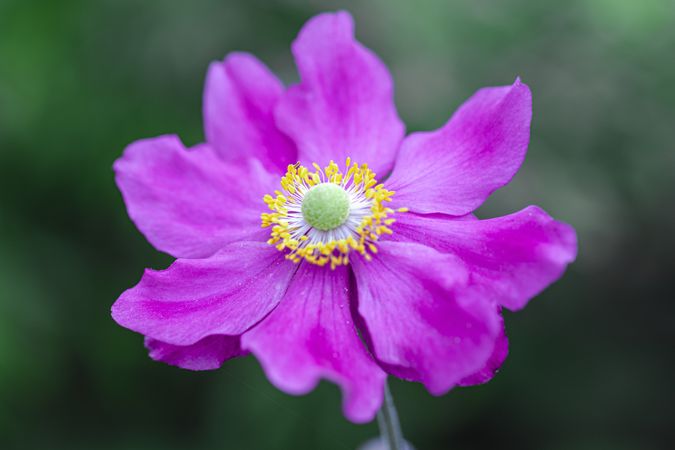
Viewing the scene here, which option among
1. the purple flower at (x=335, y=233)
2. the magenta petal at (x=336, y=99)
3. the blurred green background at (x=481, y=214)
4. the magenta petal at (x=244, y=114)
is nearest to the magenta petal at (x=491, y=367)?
the purple flower at (x=335, y=233)

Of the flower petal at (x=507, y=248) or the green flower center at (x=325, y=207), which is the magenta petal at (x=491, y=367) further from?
the green flower center at (x=325, y=207)

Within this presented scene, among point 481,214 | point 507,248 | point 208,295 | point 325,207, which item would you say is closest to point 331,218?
point 325,207

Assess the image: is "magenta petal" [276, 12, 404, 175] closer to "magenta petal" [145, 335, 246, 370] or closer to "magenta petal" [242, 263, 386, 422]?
"magenta petal" [242, 263, 386, 422]

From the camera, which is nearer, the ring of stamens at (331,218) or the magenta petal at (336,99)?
the ring of stamens at (331,218)

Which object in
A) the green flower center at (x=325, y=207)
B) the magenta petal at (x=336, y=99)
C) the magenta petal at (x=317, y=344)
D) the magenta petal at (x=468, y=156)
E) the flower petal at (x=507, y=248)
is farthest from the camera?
the magenta petal at (x=336, y=99)

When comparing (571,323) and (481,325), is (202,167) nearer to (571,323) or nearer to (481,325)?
(481,325)

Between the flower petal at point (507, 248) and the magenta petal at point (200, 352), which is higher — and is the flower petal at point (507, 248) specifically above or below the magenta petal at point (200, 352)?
A: above

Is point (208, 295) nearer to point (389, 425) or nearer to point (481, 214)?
point (389, 425)
